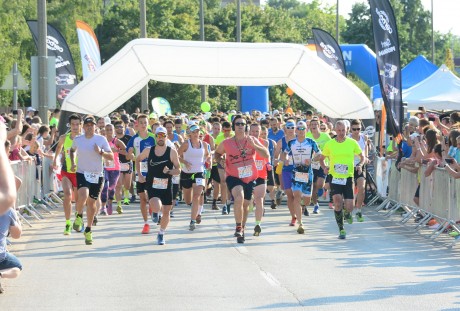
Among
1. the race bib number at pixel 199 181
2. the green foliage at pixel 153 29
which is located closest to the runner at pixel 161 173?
the race bib number at pixel 199 181

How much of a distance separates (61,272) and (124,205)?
1056cm

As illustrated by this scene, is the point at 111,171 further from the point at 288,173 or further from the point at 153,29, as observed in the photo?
the point at 153,29

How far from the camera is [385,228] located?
18016 millimetres

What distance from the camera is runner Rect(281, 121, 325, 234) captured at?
17172mm

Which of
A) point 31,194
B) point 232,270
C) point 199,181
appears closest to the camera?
point 232,270

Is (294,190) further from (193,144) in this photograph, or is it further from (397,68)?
(397,68)

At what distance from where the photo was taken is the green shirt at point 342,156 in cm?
1633

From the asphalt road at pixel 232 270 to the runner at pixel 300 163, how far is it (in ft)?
1.90

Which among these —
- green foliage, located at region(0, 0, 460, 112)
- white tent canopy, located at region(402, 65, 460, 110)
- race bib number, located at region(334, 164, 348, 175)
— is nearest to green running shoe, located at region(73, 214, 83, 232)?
race bib number, located at region(334, 164, 348, 175)

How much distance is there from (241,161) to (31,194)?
5.38 meters

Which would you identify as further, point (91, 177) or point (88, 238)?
point (91, 177)

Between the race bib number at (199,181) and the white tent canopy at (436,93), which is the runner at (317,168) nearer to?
the race bib number at (199,181)

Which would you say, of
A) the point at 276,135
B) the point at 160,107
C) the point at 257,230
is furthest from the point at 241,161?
the point at 160,107

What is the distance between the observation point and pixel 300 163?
56.9 ft
